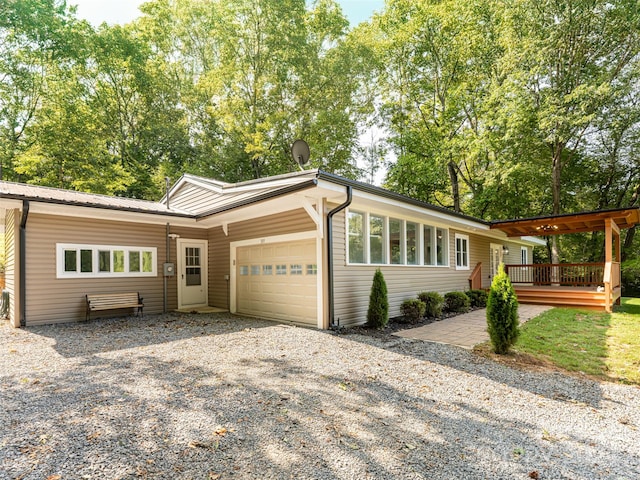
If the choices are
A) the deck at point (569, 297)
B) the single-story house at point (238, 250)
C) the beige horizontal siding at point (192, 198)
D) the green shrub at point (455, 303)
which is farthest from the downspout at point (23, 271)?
the deck at point (569, 297)

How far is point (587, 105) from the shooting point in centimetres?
1388

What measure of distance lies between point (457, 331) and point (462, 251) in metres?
6.00

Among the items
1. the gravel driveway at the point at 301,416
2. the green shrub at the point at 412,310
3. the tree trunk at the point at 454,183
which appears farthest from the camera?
the tree trunk at the point at 454,183

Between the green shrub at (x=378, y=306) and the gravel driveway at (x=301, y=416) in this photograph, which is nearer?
the gravel driveway at (x=301, y=416)

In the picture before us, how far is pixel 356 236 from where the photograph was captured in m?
7.64

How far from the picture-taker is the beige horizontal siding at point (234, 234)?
24.6 ft

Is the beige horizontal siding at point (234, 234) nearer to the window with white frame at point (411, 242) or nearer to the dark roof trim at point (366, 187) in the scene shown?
the dark roof trim at point (366, 187)

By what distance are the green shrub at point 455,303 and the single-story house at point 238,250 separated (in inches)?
20.0

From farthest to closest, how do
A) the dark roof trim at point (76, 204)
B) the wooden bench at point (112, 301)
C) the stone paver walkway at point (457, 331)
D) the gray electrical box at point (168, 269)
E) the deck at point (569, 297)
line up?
1. the deck at point (569, 297)
2. the gray electrical box at point (168, 269)
3. the wooden bench at point (112, 301)
4. the dark roof trim at point (76, 204)
5. the stone paver walkway at point (457, 331)

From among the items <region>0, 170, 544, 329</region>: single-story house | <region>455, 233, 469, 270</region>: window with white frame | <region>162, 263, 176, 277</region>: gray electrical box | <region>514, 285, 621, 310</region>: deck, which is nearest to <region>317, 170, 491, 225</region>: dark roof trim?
<region>0, 170, 544, 329</region>: single-story house

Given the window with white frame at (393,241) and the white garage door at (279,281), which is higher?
the window with white frame at (393,241)

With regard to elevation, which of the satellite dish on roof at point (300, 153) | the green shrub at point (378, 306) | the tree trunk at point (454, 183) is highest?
the tree trunk at point (454, 183)

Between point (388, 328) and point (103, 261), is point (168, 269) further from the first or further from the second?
point (388, 328)

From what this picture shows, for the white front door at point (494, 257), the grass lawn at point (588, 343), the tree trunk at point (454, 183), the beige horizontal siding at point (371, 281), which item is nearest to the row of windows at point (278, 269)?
the beige horizontal siding at point (371, 281)
